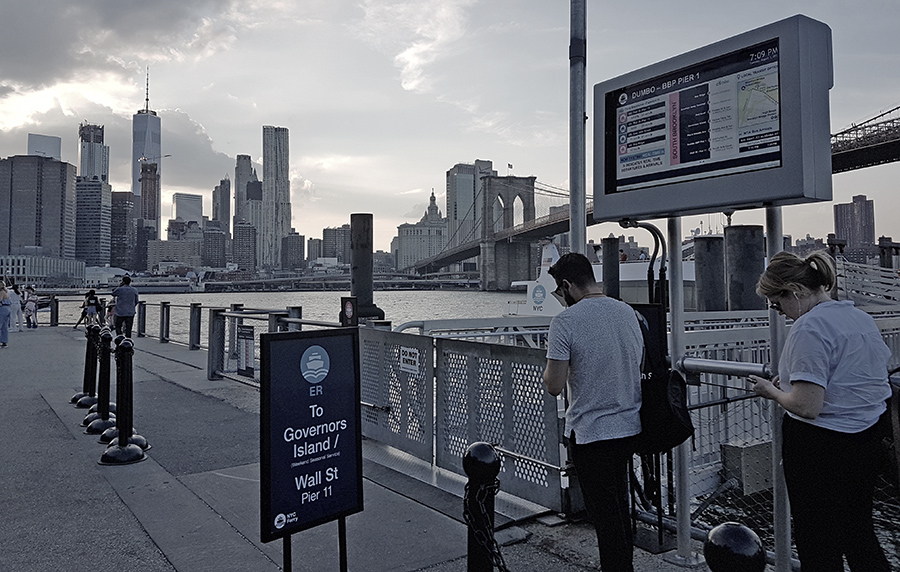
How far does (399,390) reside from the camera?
5938 mm

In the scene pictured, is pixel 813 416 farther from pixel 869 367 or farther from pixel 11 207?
pixel 11 207

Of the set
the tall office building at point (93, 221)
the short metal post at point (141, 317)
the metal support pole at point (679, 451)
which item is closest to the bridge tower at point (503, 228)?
the short metal post at point (141, 317)

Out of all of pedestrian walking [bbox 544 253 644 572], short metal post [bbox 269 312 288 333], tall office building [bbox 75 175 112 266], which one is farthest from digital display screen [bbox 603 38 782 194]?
tall office building [bbox 75 175 112 266]

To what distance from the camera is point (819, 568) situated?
2502 millimetres

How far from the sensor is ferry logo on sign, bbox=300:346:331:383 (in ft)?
10.3

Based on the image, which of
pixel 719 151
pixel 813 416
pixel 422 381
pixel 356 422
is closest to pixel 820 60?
pixel 719 151

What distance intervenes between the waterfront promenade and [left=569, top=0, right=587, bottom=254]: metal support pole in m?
2.70

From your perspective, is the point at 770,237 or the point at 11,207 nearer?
the point at 770,237

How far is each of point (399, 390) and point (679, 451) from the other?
2.99 metres

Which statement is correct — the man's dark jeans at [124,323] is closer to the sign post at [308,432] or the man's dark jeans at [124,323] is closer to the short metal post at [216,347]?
the short metal post at [216,347]

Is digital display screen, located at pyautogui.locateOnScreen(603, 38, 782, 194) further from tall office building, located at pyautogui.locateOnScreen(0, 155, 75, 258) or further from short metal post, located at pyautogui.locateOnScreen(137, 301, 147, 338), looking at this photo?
tall office building, located at pyautogui.locateOnScreen(0, 155, 75, 258)

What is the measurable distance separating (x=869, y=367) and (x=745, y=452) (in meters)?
4.51

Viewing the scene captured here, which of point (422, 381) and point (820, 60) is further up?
point (820, 60)

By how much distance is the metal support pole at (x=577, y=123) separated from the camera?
597 cm
